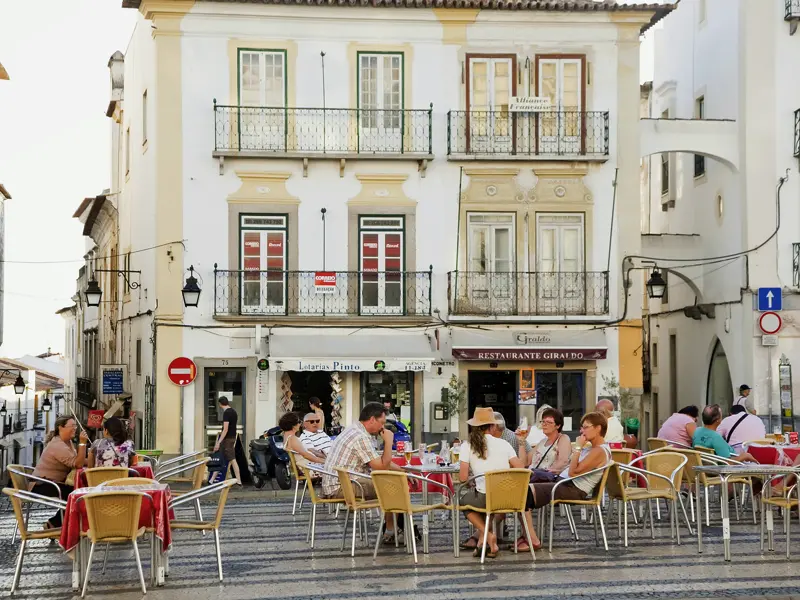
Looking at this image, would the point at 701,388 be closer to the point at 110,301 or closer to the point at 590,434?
the point at 110,301

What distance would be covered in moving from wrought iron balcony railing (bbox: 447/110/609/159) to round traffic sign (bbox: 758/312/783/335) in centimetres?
407

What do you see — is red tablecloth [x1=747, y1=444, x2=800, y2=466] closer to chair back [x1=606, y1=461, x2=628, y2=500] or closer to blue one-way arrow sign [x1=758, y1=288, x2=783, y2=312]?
chair back [x1=606, y1=461, x2=628, y2=500]

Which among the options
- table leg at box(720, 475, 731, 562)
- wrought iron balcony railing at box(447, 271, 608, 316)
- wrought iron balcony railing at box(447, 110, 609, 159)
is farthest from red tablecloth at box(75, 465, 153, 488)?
wrought iron balcony railing at box(447, 110, 609, 159)

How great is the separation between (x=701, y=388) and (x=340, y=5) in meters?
11.0

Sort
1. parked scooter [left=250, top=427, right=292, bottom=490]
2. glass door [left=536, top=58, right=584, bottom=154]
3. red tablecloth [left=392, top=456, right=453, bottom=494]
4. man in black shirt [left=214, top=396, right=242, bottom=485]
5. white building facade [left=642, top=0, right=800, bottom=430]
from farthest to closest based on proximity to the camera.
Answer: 1. white building facade [left=642, top=0, right=800, bottom=430]
2. glass door [left=536, top=58, right=584, bottom=154]
3. parked scooter [left=250, top=427, right=292, bottom=490]
4. man in black shirt [left=214, top=396, right=242, bottom=485]
5. red tablecloth [left=392, top=456, right=453, bottom=494]

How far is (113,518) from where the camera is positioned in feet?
36.8

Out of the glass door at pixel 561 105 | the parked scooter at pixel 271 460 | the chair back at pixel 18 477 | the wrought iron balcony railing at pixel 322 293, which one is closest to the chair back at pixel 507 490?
the chair back at pixel 18 477

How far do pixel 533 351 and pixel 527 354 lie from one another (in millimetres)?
123

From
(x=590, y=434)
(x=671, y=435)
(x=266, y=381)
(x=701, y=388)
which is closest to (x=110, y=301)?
(x=266, y=381)

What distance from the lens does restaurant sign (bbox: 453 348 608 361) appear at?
25719 millimetres

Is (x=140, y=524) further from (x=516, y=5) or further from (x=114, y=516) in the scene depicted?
(x=516, y=5)

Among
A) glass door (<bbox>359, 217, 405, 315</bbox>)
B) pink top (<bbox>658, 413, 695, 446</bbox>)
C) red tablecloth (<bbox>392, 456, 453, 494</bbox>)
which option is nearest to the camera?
red tablecloth (<bbox>392, 456, 453, 494</bbox>)

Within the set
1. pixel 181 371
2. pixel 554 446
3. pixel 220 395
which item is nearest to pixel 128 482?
pixel 554 446

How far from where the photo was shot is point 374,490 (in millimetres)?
13719
